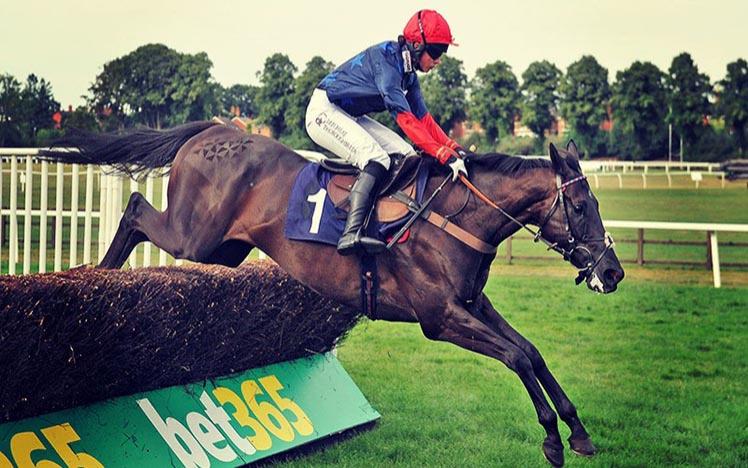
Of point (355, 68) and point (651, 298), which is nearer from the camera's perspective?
point (355, 68)

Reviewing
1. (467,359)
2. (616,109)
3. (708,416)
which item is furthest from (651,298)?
(616,109)

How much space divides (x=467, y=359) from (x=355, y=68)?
12.6 ft

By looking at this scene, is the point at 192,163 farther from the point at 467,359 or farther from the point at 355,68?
the point at 467,359

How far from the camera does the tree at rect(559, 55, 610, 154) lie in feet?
107

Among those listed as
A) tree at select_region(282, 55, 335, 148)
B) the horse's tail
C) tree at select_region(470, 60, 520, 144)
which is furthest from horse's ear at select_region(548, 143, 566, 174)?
tree at select_region(470, 60, 520, 144)

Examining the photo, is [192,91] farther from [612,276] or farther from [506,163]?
[612,276]

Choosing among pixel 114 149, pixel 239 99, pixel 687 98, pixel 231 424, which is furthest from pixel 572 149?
→ pixel 687 98

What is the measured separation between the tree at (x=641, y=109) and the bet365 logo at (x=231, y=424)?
36.1 metres

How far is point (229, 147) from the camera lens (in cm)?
507

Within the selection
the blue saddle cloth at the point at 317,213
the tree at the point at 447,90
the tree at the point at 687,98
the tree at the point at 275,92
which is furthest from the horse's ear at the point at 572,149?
the tree at the point at 687,98

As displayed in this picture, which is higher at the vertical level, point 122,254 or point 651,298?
point 122,254

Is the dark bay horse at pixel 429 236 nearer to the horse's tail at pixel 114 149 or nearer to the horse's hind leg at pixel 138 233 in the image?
the horse's hind leg at pixel 138 233

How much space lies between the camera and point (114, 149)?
5.52 m

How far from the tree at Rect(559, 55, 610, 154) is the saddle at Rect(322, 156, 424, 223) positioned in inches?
1039
